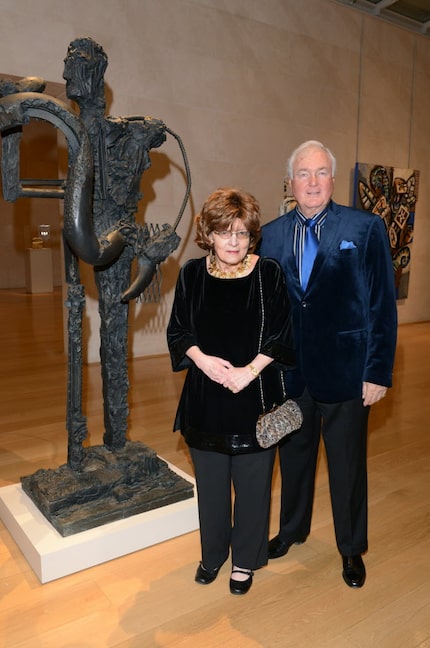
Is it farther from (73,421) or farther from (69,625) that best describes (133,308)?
(69,625)

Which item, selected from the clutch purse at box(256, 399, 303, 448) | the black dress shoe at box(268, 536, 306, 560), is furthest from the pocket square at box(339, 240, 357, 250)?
the black dress shoe at box(268, 536, 306, 560)

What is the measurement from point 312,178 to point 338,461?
1.21 meters

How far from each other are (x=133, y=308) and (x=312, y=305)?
467cm

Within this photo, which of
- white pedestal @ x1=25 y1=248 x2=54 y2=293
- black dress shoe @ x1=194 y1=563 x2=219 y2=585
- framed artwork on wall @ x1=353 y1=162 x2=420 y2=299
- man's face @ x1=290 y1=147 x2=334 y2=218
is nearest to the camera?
man's face @ x1=290 y1=147 x2=334 y2=218

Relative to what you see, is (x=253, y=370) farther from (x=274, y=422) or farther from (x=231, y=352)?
(x=274, y=422)

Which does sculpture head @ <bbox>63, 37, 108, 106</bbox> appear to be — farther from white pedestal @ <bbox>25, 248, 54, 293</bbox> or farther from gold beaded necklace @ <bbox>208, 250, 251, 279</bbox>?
white pedestal @ <bbox>25, 248, 54, 293</bbox>

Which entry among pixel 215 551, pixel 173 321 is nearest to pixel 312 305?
pixel 173 321

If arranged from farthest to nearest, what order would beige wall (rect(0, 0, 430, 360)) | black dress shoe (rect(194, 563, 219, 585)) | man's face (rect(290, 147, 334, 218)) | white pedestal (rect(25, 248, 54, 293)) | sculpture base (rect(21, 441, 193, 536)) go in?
white pedestal (rect(25, 248, 54, 293)) < beige wall (rect(0, 0, 430, 360)) < sculpture base (rect(21, 441, 193, 536)) < black dress shoe (rect(194, 563, 219, 585)) < man's face (rect(290, 147, 334, 218))

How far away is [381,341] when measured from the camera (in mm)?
2307

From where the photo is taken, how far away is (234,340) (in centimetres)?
216

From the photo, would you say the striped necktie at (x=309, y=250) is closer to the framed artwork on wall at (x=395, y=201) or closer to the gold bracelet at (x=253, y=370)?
the gold bracelet at (x=253, y=370)

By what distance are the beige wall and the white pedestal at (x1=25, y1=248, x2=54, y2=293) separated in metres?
6.74

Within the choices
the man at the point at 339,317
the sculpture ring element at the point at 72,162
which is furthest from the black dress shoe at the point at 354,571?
the sculpture ring element at the point at 72,162

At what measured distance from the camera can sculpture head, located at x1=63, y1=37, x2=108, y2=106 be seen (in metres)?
2.51
